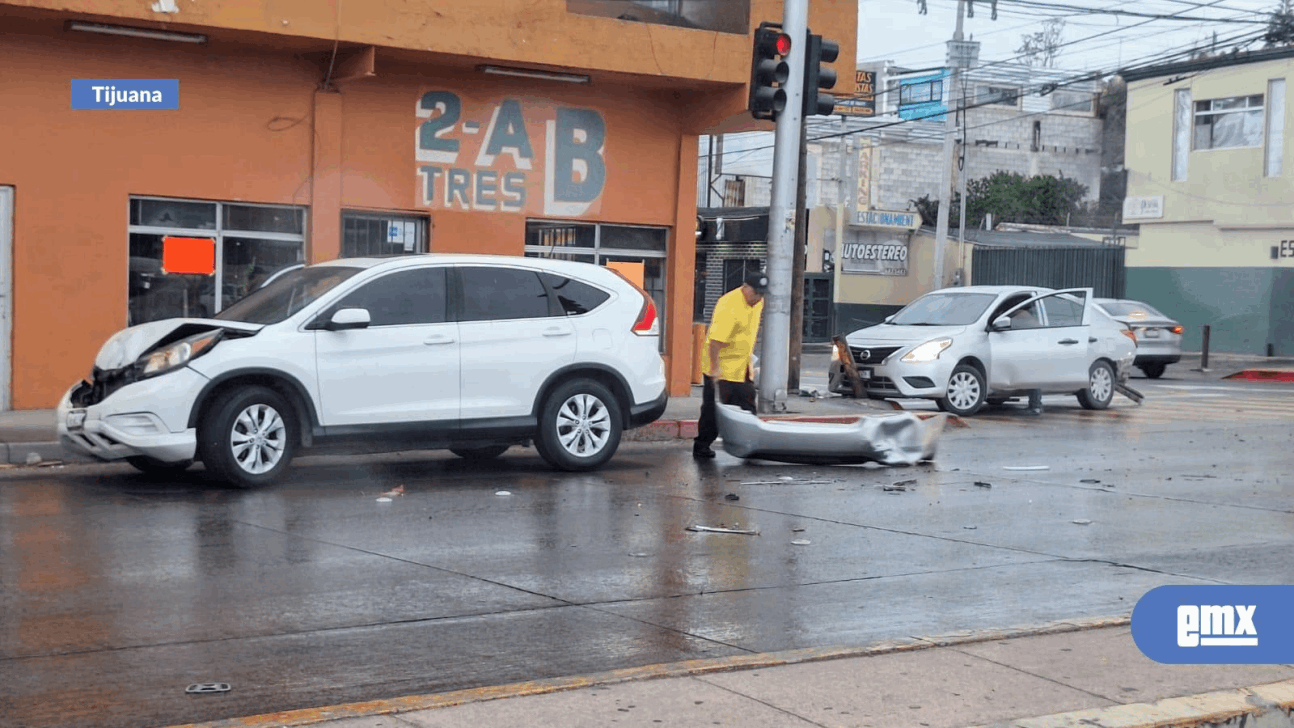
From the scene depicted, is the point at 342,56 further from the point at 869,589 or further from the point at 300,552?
the point at 869,589

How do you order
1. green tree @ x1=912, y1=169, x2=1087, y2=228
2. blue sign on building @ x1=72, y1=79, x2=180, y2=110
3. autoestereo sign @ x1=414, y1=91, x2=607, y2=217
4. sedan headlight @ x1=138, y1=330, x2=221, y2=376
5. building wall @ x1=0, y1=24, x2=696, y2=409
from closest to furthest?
sedan headlight @ x1=138, y1=330, x2=221, y2=376
building wall @ x1=0, y1=24, x2=696, y2=409
blue sign on building @ x1=72, y1=79, x2=180, y2=110
autoestereo sign @ x1=414, y1=91, x2=607, y2=217
green tree @ x1=912, y1=169, x2=1087, y2=228

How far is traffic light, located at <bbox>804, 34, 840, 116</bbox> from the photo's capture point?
16.7 m

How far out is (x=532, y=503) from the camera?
10.7 m

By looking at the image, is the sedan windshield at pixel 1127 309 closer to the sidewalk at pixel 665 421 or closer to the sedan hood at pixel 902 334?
the sidewalk at pixel 665 421

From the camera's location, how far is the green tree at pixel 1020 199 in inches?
2368

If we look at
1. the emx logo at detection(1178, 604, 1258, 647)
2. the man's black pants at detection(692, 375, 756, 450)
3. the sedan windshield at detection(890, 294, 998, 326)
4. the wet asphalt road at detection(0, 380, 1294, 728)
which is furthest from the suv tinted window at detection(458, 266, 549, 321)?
the sedan windshield at detection(890, 294, 998, 326)

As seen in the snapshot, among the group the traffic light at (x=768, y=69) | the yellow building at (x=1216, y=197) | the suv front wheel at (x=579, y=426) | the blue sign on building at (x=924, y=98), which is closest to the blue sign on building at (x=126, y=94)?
the traffic light at (x=768, y=69)

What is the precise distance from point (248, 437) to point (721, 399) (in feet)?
15.2

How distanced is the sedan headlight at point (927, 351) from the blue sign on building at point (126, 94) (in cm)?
921

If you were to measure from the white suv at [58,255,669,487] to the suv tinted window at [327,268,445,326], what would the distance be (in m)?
0.01

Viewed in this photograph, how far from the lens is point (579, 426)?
12.4m

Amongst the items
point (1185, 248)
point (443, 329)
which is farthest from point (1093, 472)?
point (1185, 248)

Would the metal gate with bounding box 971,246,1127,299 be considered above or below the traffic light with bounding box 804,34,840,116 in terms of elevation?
below

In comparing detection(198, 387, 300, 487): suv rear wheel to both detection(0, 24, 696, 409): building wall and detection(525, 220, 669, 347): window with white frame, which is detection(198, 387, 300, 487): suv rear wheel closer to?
detection(0, 24, 696, 409): building wall
